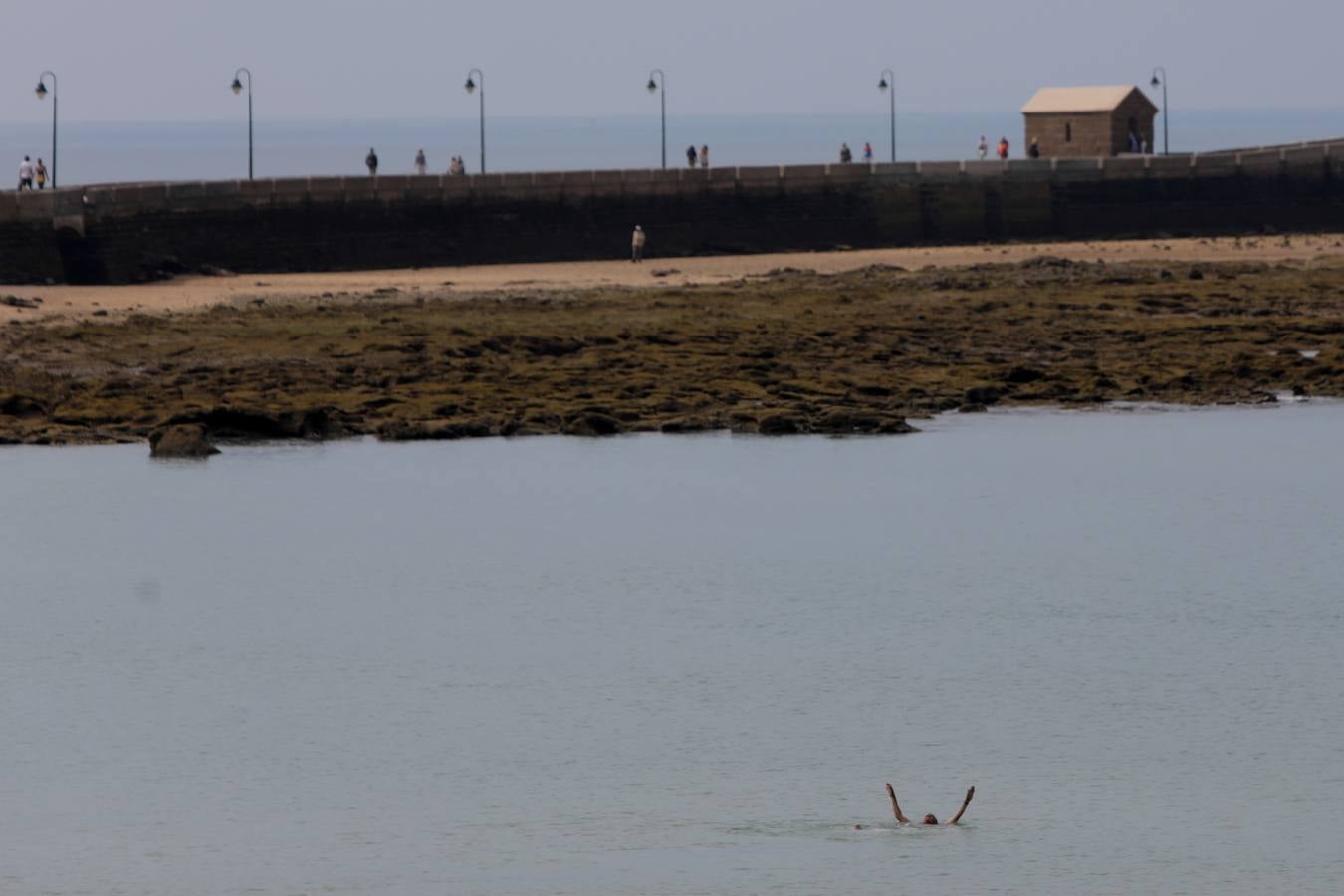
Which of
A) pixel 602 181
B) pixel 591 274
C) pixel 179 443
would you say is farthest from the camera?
pixel 602 181

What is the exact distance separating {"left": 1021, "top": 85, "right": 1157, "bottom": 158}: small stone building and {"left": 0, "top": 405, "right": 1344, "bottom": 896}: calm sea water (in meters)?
34.5

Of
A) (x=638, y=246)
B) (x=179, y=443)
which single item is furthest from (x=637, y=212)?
(x=179, y=443)

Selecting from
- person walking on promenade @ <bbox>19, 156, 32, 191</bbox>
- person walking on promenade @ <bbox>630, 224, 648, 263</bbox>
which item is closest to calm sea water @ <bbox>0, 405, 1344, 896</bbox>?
person walking on promenade @ <bbox>630, 224, 648, 263</bbox>

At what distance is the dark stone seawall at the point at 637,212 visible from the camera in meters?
42.2

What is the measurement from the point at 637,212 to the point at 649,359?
18.8 meters

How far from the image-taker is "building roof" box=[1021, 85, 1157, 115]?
61938mm

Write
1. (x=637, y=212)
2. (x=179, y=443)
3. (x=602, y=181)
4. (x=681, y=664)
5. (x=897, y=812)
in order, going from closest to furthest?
1. (x=897, y=812)
2. (x=681, y=664)
3. (x=179, y=443)
4. (x=602, y=181)
5. (x=637, y=212)

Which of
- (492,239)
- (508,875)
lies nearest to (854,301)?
(492,239)

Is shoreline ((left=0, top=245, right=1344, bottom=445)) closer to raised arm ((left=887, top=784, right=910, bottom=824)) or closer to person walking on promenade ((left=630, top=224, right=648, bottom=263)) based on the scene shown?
person walking on promenade ((left=630, top=224, right=648, bottom=263))

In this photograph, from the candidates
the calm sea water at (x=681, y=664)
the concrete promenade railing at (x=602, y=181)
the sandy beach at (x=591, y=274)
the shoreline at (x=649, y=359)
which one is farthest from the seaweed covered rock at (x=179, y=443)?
the concrete promenade railing at (x=602, y=181)

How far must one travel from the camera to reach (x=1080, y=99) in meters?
62.8

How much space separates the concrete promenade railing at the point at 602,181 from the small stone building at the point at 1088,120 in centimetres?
514

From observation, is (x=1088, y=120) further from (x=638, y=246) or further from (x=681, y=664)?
(x=681, y=664)

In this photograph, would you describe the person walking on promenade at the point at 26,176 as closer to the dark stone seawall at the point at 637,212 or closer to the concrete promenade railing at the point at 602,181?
the concrete promenade railing at the point at 602,181
